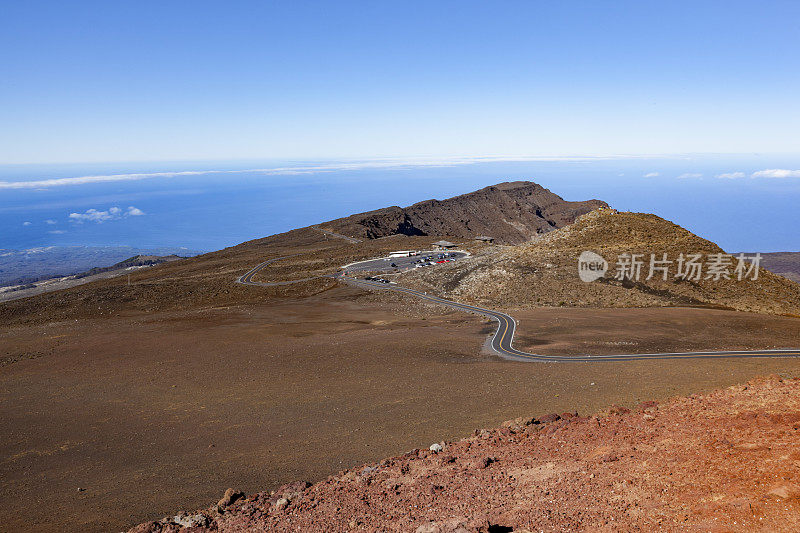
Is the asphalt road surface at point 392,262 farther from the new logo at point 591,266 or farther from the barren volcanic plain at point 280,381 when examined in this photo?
the new logo at point 591,266

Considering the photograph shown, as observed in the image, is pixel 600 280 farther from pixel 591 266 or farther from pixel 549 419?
pixel 549 419

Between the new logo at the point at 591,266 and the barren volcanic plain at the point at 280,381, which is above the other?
the new logo at the point at 591,266

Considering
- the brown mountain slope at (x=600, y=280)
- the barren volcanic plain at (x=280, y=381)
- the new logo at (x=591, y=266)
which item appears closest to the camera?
the barren volcanic plain at (x=280, y=381)

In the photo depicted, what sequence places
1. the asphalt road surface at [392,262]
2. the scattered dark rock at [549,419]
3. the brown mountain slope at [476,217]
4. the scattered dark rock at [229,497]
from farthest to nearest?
the brown mountain slope at [476,217], the asphalt road surface at [392,262], the scattered dark rock at [549,419], the scattered dark rock at [229,497]

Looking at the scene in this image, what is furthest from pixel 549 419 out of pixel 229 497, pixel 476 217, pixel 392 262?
pixel 476 217

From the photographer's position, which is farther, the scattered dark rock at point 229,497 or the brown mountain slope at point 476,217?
the brown mountain slope at point 476,217

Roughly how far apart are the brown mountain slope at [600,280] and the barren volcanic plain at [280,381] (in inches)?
25.0

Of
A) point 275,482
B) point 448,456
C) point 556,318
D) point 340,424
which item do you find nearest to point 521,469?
point 448,456

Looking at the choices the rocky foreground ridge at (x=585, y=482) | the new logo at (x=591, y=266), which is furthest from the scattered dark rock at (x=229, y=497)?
the new logo at (x=591, y=266)

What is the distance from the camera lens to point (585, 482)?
1247 centimetres

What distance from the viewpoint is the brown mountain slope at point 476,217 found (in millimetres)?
136000

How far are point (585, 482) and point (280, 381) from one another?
21.5m

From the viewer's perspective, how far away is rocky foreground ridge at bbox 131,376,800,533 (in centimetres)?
1022

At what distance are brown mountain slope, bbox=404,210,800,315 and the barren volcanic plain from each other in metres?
0.64
